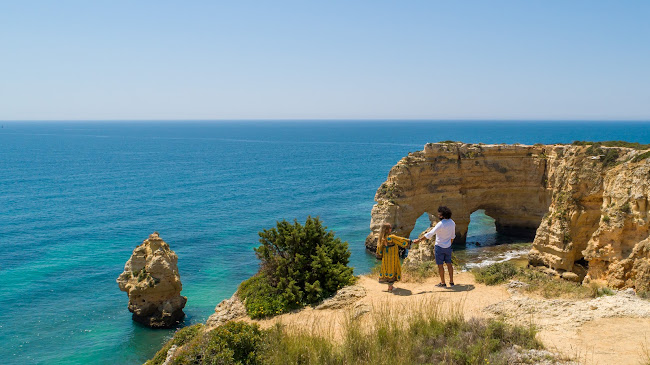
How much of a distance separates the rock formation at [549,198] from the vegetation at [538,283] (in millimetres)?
4824

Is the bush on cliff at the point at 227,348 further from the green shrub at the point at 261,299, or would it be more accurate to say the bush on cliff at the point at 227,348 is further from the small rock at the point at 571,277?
the small rock at the point at 571,277

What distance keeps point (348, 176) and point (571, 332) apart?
2967 inches

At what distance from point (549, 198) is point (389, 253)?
109 feet

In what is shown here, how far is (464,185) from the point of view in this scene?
4369 cm

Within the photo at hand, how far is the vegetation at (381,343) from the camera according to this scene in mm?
8578

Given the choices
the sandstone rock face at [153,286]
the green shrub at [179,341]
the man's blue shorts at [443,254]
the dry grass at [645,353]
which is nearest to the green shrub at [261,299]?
the green shrub at [179,341]

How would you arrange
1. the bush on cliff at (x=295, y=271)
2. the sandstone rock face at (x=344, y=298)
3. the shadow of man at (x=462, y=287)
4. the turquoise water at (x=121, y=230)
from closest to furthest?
the sandstone rock face at (x=344, y=298) → the shadow of man at (x=462, y=287) → the bush on cliff at (x=295, y=271) → the turquoise water at (x=121, y=230)

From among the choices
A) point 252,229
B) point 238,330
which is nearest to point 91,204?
point 252,229

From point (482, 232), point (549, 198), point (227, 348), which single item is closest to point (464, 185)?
point (549, 198)

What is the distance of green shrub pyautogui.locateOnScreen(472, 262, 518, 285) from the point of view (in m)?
14.7

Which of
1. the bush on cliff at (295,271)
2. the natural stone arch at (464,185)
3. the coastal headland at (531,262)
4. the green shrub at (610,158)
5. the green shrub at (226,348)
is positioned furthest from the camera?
the natural stone arch at (464,185)

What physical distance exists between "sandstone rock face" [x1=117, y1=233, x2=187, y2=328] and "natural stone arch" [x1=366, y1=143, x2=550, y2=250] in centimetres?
2003

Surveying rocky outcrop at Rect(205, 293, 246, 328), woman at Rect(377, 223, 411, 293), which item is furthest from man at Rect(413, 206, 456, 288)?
rocky outcrop at Rect(205, 293, 246, 328)

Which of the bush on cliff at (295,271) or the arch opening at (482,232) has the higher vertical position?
the bush on cliff at (295,271)
